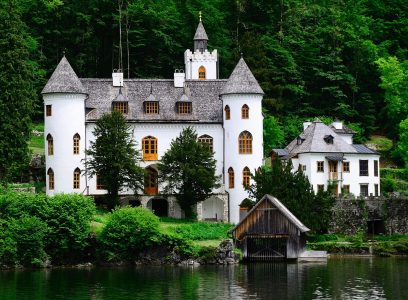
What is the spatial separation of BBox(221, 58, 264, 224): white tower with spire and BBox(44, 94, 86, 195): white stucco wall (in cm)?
1219

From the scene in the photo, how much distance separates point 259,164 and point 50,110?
17.9 metres

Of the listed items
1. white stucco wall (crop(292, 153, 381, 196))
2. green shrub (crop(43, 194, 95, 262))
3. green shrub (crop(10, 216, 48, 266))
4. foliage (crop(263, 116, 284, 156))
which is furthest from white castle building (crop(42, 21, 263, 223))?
green shrub (crop(10, 216, 48, 266))

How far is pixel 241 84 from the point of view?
88.4 m

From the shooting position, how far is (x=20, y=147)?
274ft

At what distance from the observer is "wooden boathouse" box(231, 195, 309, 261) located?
7606 centimetres

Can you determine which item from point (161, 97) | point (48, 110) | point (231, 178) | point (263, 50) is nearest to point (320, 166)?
point (231, 178)

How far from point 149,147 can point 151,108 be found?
3310 mm

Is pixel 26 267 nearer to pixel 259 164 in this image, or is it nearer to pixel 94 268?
pixel 94 268

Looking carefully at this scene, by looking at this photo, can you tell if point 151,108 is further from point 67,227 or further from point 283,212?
point 67,227

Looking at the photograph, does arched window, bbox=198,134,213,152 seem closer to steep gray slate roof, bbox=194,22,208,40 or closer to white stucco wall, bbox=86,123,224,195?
white stucco wall, bbox=86,123,224,195

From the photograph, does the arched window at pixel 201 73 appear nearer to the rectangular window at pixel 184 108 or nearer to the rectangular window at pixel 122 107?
the rectangular window at pixel 184 108

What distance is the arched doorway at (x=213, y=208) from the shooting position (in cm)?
8806

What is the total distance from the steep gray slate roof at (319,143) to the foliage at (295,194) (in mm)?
10599

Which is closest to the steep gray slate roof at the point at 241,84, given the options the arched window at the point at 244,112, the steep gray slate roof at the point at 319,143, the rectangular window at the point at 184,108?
the arched window at the point at 244,112
